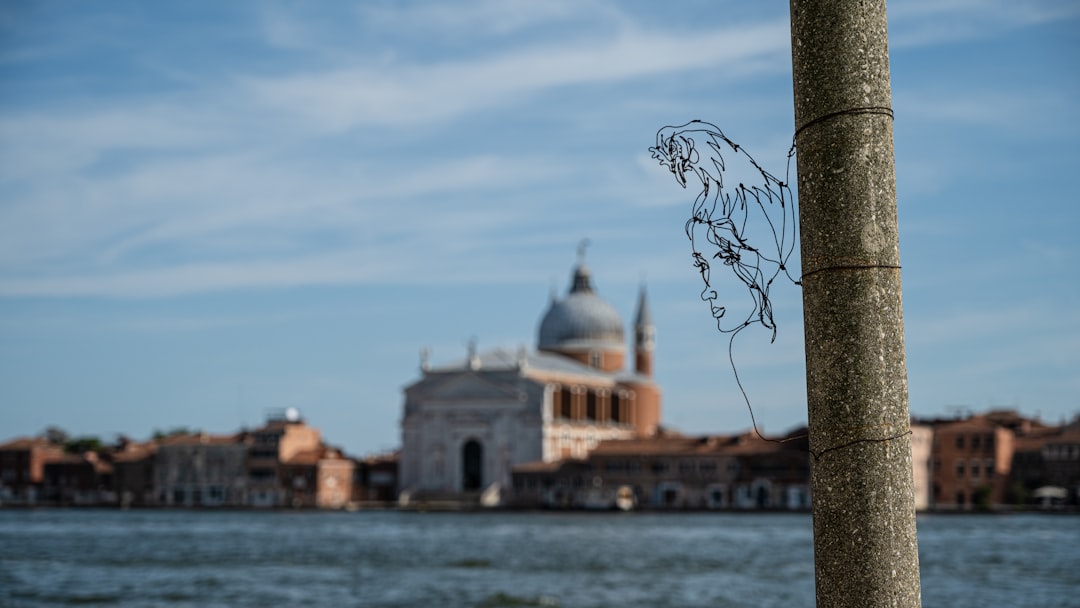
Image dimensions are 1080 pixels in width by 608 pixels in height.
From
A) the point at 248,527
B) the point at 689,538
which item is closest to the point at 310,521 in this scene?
the point at 248,527

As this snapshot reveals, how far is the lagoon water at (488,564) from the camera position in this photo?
1214 inches

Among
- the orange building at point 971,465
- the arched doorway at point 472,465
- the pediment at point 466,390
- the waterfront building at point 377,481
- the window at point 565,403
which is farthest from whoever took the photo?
the waterfront building at point 377,481

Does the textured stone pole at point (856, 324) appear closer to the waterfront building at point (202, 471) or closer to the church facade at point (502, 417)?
the church facade at point (502, 417)

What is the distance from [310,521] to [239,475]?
70.9ft

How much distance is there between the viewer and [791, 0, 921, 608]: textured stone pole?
2.81m

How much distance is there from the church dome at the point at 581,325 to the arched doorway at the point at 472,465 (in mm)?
14127

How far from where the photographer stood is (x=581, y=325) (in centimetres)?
10800

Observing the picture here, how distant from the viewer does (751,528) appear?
6756cm

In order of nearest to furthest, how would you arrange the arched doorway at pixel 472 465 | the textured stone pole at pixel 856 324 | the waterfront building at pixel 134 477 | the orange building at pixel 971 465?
the textured stone pole at pixel 856 324 → the orange building at pixel 971 465 → the arched doorway at pixel 472 465 → the waterfront building at pixel 134 477

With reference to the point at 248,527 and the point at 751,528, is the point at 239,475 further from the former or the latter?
the point at 751,528

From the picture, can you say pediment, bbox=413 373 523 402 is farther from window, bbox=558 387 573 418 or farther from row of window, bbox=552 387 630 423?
window, bbox=558 387 573 418

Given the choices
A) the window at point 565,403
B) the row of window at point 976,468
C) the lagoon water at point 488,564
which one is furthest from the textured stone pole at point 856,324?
the window at point 565,403

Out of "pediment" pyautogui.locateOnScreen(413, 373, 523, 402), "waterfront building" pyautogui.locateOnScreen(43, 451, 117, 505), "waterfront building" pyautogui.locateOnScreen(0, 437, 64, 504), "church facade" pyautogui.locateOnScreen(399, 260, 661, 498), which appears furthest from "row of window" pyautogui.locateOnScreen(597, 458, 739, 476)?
"waterfront building" pyautogui.locateOnScreen(0, 437, 64, 504)

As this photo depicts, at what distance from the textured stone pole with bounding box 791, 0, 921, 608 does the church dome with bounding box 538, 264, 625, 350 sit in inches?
4115
